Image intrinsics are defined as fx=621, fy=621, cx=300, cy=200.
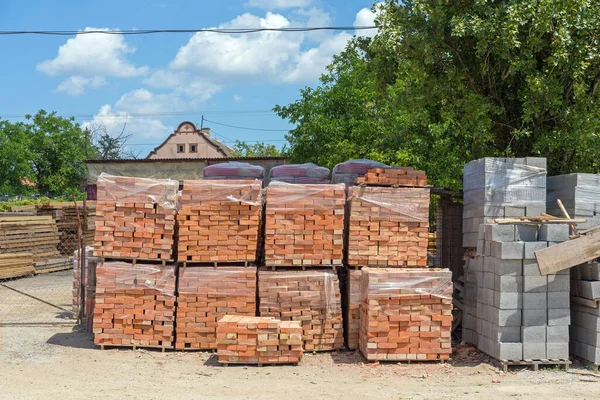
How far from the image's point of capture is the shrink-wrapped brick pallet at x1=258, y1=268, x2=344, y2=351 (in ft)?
36.2

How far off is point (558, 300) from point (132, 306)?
714 cm

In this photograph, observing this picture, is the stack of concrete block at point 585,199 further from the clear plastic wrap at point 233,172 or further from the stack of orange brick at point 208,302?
the clear plastic wrap at point 233,172

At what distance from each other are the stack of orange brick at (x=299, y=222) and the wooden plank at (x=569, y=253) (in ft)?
11.3

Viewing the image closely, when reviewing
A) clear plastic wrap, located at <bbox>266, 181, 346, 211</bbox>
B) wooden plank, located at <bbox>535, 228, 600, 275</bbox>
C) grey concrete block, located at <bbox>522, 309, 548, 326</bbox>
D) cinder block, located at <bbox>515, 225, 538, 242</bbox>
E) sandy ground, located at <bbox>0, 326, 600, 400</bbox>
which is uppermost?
clear plastic wrap, located at <bbox>266, 181, 346, 211</bbox>

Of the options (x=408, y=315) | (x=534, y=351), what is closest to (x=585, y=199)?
(x=534, y=351)

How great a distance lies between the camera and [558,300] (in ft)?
32.1

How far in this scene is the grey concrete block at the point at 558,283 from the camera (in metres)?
9.79

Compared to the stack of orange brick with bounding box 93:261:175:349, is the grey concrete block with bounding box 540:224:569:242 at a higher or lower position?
higher

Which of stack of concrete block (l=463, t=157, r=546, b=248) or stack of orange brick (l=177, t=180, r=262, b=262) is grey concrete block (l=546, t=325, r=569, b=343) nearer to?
stack of concrete block (l=463, t=157, r=546, b=248)

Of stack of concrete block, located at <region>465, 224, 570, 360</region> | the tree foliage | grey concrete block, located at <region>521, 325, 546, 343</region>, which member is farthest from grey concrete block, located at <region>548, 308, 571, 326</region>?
the tree foliage

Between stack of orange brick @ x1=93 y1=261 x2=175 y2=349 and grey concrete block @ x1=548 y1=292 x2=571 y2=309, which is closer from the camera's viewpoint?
grey concrete block @ x1=548 y1=292 x2=571 y2=309

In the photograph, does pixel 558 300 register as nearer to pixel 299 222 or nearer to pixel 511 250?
pixel 511 250

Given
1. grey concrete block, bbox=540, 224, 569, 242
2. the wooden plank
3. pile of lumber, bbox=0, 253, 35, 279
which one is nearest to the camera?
the wooden plank

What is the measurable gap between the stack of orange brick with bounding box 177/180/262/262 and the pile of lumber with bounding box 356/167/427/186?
2.03 metres
